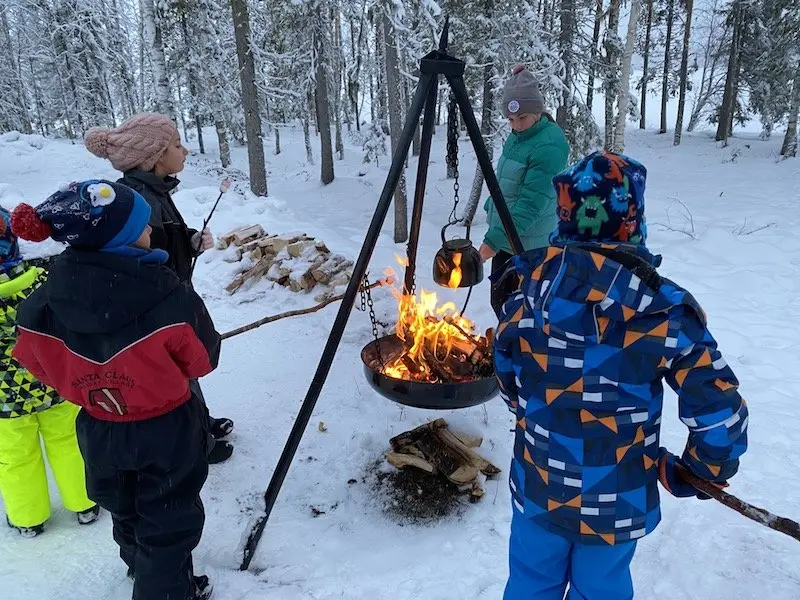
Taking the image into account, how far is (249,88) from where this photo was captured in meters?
13.9

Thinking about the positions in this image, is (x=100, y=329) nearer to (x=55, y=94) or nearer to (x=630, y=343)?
(x=630, y=343)

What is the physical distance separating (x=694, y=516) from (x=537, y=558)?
168 cm

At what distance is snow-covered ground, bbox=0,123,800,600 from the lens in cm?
283

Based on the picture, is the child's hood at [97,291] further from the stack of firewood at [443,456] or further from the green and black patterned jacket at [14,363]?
the stack of firewood at [443,456]

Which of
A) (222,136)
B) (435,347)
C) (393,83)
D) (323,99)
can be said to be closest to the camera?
(435,347)

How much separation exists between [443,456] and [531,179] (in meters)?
2.17

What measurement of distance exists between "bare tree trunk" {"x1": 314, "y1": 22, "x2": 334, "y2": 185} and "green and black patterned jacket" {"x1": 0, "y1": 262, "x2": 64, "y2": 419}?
15509 mm

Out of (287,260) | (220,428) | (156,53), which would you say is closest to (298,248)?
(287,260)

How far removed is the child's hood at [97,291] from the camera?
2.10 meters

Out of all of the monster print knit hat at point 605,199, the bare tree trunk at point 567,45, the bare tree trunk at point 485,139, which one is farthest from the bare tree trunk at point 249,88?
the monster print knit hat at point 605,199

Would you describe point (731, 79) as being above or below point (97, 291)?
above

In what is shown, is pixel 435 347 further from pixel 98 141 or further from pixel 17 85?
pixel 17 85

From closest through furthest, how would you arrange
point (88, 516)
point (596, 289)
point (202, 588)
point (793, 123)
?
1. point (596, 289)
2. point (202, 588)
3. point (88, 516)
4. point (793, 123)

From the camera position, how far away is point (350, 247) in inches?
356
